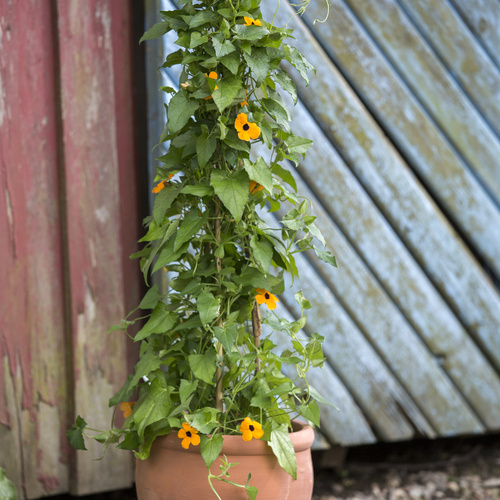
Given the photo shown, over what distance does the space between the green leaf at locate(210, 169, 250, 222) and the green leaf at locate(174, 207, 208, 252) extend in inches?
3.6

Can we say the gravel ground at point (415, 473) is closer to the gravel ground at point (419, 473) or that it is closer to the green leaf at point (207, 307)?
the gravel ground at point (419, 473)

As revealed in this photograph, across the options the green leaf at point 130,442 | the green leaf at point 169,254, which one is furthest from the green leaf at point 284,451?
the green leaf at point 169,254

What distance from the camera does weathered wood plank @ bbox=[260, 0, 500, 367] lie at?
2.11 meters

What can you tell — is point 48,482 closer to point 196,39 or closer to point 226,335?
point 226,335

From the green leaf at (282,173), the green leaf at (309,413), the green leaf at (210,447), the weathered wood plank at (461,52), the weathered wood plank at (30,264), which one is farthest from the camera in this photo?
the weathered wood plank at (461,52)

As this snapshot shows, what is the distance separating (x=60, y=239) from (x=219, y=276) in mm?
781

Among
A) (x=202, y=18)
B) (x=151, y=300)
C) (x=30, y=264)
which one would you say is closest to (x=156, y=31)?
(x=202, y=18)

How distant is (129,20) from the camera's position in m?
1.99

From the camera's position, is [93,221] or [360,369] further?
[360,369]

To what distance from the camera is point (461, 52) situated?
2.22m

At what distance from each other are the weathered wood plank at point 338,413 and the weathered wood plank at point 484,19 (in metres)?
1.36

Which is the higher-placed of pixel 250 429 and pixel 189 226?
pixel 189 226

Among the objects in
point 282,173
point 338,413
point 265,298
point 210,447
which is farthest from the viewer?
point 338,413

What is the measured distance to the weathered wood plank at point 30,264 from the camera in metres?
1.81
